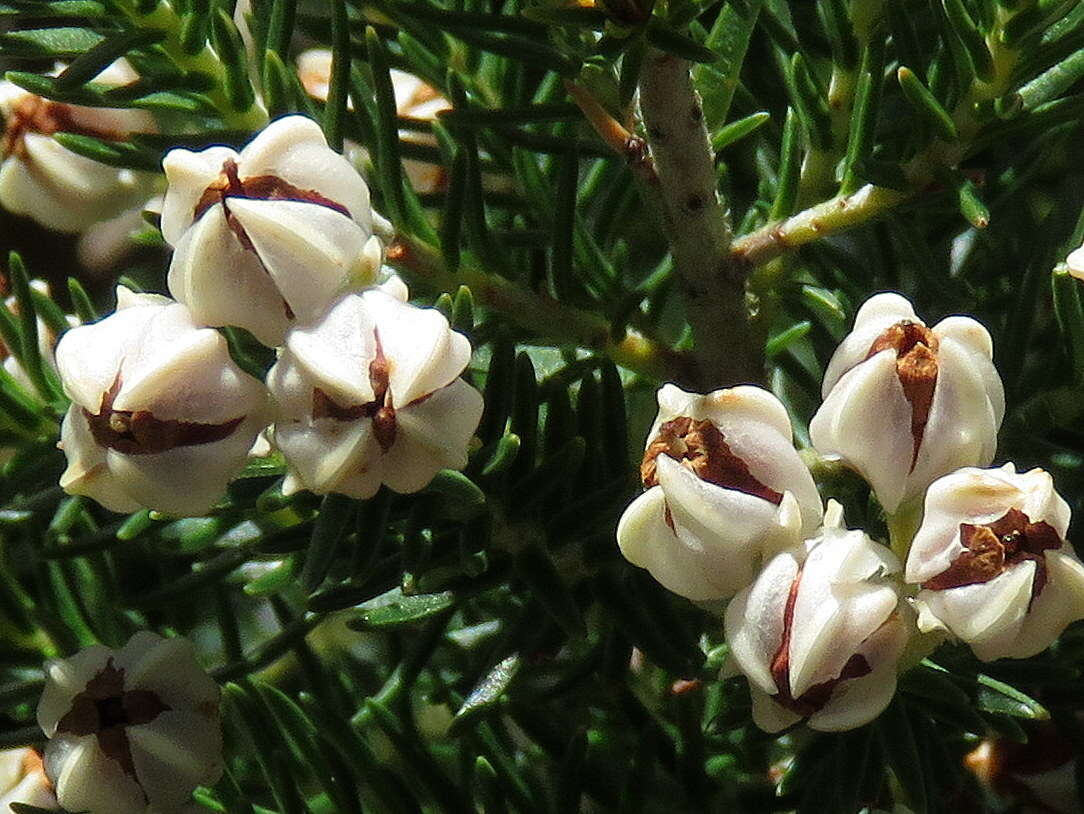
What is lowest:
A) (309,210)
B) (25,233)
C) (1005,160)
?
(25,233)

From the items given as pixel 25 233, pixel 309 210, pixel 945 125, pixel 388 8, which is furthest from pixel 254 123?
pixel 25 233

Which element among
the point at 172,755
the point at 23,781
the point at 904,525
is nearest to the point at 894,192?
the point at 904,525

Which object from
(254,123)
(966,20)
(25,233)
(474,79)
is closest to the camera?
(966,20)

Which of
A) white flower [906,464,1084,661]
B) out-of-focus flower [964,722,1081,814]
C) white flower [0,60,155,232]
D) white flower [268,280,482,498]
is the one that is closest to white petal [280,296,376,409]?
white flower [268,280,482,498]

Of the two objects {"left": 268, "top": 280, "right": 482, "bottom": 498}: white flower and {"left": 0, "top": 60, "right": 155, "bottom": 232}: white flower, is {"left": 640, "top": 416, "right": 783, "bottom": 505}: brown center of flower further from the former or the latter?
{"left": 0, "top": 60, "right": 155, "bottom": 232}: white flower

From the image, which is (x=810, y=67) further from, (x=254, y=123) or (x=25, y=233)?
(x=25, y=233)

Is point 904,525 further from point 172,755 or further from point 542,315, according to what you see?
point 172,755

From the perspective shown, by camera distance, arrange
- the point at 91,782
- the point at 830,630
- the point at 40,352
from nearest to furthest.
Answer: the point at 830,630, the point at 91,782, the point at 40,352

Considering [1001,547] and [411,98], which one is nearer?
[1001,547]
